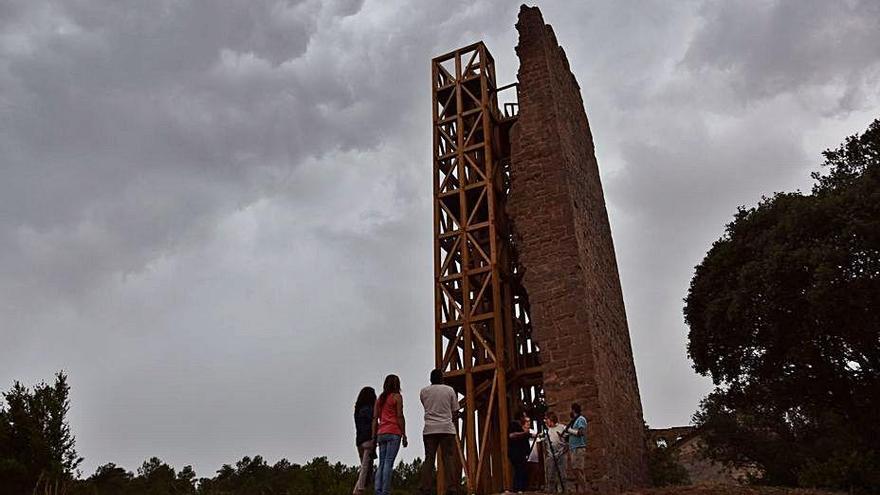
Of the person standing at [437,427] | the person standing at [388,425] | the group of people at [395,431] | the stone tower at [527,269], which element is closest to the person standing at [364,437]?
the group of people at [395,431]

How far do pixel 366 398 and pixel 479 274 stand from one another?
7638 mm

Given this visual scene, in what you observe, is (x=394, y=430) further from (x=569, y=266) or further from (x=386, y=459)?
(x=569, y=266)

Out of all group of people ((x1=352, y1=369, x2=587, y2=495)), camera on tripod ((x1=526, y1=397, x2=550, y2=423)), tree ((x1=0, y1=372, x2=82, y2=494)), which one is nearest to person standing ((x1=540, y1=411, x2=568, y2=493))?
group of people ((x1=352, y1=369, x2=587, y2=495))

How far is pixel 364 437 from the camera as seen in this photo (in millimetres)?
8367

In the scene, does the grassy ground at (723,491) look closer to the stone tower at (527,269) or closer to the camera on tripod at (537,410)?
the stone tower at (527,269)

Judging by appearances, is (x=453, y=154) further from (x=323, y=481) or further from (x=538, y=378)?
(x=323, y=481)

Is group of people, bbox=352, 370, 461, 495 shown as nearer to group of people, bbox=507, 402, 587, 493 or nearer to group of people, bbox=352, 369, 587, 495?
group of people, bbox=352, 369, 587, 495

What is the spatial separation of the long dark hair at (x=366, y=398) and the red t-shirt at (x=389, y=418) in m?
0.60

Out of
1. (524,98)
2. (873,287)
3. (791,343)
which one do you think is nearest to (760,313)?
(791,343)

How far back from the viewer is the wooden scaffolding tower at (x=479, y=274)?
14727mm

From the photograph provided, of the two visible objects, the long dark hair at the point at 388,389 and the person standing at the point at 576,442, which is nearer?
the long dark hair at the point at 388,389

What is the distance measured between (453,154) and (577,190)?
3158 mm

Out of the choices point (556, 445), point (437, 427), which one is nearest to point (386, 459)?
point (437, 427)

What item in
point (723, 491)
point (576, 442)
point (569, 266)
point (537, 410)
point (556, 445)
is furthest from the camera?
point (537, 410)
